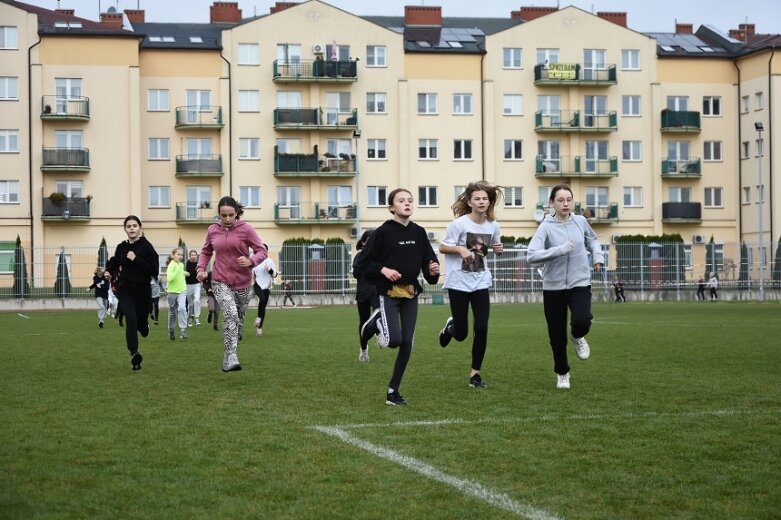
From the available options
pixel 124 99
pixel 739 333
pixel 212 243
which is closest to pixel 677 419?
pixel 212 243

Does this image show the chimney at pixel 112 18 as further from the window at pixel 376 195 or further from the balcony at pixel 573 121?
the balcony at pixel 573 121

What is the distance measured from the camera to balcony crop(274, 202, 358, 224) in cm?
6944

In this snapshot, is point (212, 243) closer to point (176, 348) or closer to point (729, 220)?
point (176, 348)

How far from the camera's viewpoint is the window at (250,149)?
227 ft

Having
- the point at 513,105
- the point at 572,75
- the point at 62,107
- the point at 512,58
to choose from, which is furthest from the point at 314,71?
the point at 572,75

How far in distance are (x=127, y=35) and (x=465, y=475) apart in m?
61.9

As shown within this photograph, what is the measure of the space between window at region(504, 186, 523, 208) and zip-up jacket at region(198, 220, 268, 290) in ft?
192

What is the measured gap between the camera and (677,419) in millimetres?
9844

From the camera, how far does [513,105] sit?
7175cm

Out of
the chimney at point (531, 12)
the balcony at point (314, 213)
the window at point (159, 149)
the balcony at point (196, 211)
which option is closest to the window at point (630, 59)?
the chimney at point (531, 12)

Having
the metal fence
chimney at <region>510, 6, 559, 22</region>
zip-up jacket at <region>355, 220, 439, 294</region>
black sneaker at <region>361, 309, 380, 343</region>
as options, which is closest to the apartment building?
chimney at <region>510, 6, 559, 22</region>

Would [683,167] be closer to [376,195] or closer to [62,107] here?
[376,195]

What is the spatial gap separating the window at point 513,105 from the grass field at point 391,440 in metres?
55.6

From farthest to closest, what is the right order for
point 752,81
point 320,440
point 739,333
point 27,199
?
1. point 752,81
2. point 27,199
3. point 739,333
4. point 320,440
